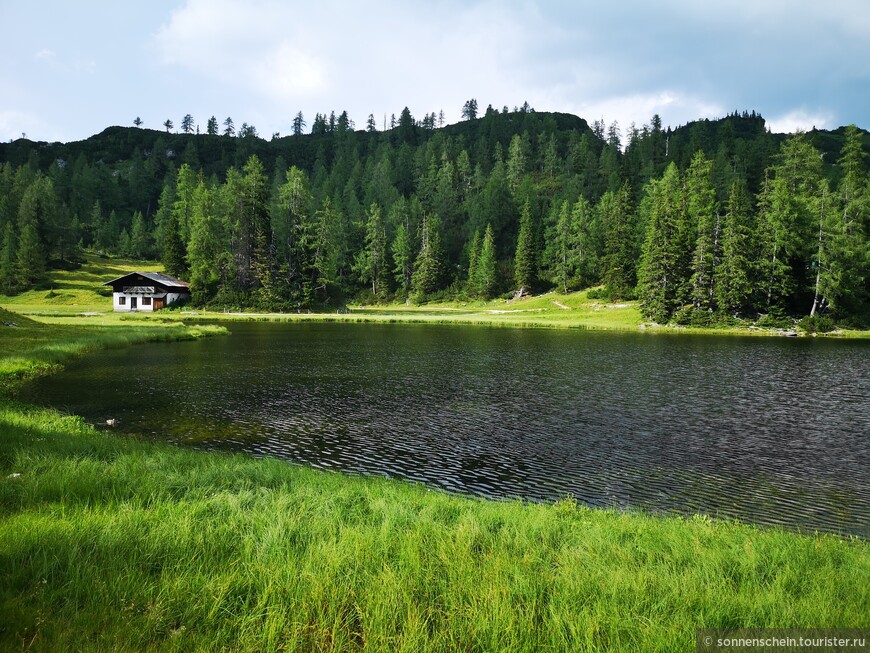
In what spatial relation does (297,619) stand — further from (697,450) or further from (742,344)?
(742,344)

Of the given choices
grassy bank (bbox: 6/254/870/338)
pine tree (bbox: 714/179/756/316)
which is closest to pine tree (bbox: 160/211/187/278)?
grassy bank (bbox: 6/254/870/338)

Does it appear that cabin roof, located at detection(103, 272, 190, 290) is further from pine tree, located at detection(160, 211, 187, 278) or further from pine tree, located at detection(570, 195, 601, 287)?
pine tree, located at detection(570, 195, 601, 287)

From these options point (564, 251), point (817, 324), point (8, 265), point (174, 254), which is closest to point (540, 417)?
point (817, 324)

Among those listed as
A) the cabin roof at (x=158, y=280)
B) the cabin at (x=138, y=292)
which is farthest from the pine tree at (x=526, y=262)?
the cabin at (x=138, y=292)

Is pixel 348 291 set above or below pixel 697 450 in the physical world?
above

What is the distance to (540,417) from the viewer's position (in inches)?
832

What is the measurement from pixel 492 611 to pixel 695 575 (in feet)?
9.42

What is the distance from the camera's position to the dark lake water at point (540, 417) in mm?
13500

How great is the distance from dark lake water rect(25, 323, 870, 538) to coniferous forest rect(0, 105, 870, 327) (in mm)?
30722

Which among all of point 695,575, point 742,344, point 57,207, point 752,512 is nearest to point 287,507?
point 695,575

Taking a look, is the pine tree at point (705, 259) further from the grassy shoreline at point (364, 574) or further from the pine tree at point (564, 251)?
the grassy shoreline at point (364, 574)

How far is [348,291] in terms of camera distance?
120 meters

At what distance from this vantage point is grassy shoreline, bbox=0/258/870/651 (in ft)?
14.8

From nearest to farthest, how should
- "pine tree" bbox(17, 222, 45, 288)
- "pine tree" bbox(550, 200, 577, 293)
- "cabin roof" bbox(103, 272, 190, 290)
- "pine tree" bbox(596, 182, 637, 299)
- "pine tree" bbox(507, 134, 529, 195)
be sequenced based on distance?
"cabin roof" bbox(103, 272, 190, 290)
"pine tree" bbox(596, 182, 637, 299)
"pine tree" bbox(17, 222, 45, 288)
"pine tree" bbox(550, 200, 577, 293)
"pine tree" bbox(507, 134, 529, 195)
